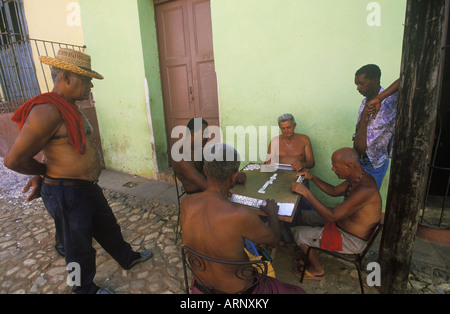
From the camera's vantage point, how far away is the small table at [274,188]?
234 cm

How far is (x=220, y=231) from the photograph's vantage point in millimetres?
1629

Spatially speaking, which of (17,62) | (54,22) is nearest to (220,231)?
(54,22)

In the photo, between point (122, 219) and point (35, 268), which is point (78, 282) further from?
point (122, 219)

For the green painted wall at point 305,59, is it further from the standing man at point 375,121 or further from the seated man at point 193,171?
the seated man at point 193,171

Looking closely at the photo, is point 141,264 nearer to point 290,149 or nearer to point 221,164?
point 221,164

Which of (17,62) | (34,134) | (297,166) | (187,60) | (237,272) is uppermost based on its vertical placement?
(17,62)

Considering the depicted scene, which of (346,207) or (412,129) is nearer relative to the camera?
(412,129)

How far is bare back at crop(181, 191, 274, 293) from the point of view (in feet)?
5.31

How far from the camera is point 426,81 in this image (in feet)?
6.22

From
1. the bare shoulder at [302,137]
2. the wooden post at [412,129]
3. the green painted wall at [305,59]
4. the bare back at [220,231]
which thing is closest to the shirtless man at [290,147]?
the bare shoulder at [302,137]

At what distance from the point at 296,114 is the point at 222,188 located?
2.49m

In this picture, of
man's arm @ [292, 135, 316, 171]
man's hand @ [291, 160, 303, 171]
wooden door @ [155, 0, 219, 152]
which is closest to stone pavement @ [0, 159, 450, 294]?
man's hand @ [291, 160, 303, 171]

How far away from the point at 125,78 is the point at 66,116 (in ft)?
11.7

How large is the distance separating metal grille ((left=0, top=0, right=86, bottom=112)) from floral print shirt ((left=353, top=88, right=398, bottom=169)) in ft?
25.8
